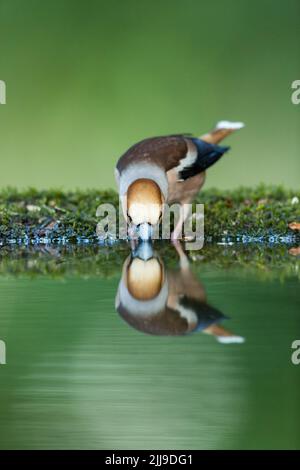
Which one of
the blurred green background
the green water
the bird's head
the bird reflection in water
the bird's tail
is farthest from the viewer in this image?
the blurred green background

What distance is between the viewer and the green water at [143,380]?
375 centimetres

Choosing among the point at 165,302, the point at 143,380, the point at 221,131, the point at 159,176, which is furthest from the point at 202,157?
the point at 143,380

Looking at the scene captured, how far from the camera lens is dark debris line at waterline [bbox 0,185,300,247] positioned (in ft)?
25.3

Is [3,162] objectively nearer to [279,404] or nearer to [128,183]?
[128,183]

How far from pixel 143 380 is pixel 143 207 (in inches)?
120

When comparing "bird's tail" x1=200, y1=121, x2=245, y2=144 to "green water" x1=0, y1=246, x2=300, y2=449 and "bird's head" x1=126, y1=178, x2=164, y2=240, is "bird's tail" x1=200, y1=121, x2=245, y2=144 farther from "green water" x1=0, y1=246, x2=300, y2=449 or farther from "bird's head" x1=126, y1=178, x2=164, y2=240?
"green water" x1=0, y1=246, x2=300, y2=449

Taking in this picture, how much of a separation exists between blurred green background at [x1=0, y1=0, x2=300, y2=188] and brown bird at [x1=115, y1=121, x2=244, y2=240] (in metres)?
5.49

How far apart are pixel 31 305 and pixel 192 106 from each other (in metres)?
9.62

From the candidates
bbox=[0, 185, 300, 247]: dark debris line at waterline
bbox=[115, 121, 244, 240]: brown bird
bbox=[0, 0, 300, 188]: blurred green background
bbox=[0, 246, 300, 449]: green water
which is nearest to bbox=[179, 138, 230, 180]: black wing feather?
bbox=[115, 121, 244, 240]: brown bird

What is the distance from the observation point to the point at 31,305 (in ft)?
18.0

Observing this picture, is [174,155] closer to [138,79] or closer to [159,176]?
[159,176]

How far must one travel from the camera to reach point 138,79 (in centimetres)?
1504

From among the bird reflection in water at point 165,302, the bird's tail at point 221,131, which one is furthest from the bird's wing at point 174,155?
the bird reflection in water at point 165,302

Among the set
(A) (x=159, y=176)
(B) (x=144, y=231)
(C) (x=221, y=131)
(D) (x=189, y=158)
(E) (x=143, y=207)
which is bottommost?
(B) (x=144, y=231)
